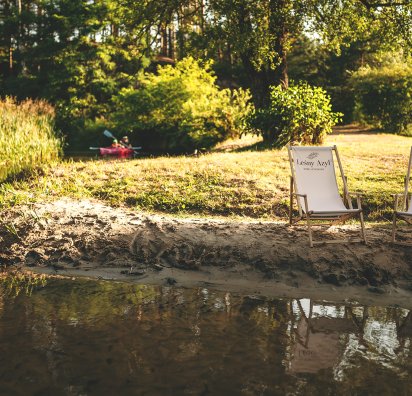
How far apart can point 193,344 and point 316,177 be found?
392 centimetres

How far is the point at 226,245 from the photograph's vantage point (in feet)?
22.0

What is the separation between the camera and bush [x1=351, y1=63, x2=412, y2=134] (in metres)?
21.1

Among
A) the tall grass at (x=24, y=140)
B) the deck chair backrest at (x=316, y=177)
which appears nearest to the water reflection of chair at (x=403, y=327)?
the deck chair backrest at (x=316, y=177)

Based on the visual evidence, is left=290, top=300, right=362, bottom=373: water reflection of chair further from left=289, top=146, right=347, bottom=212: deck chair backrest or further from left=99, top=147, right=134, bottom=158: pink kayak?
left=99, top=147, right=134, bottom=158: pink kayak

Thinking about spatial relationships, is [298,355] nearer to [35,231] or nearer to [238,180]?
[35,231]

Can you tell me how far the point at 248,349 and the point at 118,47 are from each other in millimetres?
26681

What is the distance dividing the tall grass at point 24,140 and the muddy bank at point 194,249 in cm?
289

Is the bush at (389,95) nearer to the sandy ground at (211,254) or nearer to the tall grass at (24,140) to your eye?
the tall grass at (24,140)

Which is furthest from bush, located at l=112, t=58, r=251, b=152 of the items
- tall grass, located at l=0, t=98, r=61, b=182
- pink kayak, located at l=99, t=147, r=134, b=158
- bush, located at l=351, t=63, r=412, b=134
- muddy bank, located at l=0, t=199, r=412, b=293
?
muddy bank, located at l=0, t=199, r=412, b=293

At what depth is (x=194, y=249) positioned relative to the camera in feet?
22.1

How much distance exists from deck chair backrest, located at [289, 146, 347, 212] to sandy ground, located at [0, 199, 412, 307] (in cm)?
38

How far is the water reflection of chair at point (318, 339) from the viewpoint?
3.96 metres

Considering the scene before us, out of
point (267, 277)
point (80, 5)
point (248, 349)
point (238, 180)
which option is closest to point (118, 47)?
point (80, 5)

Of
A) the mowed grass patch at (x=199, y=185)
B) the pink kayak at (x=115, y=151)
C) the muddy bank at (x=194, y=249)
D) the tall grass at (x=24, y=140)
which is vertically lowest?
the muddy bank at (x=194, y=249)
